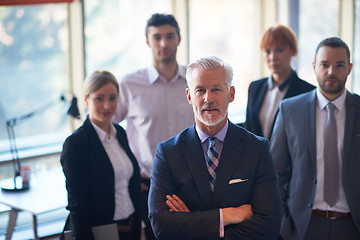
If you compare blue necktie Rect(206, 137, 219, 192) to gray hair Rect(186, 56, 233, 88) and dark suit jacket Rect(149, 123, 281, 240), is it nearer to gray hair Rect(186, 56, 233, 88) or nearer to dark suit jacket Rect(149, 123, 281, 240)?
dark suit jacket Rect(149, 123, 281, 240)

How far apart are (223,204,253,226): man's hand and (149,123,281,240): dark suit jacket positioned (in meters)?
0.02

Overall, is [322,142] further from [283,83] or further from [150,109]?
[150,109]

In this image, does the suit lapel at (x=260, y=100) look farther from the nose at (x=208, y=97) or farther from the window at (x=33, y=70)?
the window at (x=33, y=70)

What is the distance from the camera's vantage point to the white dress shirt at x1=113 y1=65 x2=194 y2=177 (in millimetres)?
3254

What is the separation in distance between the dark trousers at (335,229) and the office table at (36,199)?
6.32 feet

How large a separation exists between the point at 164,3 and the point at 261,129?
128 inches

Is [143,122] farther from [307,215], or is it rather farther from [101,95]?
[307,215]

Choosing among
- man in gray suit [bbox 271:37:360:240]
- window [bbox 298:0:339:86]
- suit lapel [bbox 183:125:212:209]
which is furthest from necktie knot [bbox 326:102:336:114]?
window [bbox 298:0:339:86]

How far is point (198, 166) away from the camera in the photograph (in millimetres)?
1923

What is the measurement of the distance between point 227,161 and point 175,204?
0.31 metres

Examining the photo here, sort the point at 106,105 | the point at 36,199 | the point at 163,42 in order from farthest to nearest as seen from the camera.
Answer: the point at 36,199, the point at 163,42, the point at 106,105

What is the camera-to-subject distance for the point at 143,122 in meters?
3.27

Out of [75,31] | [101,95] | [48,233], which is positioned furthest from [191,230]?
[75,31]

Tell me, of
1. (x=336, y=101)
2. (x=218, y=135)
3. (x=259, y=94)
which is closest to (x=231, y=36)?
(x=259, y=94)
